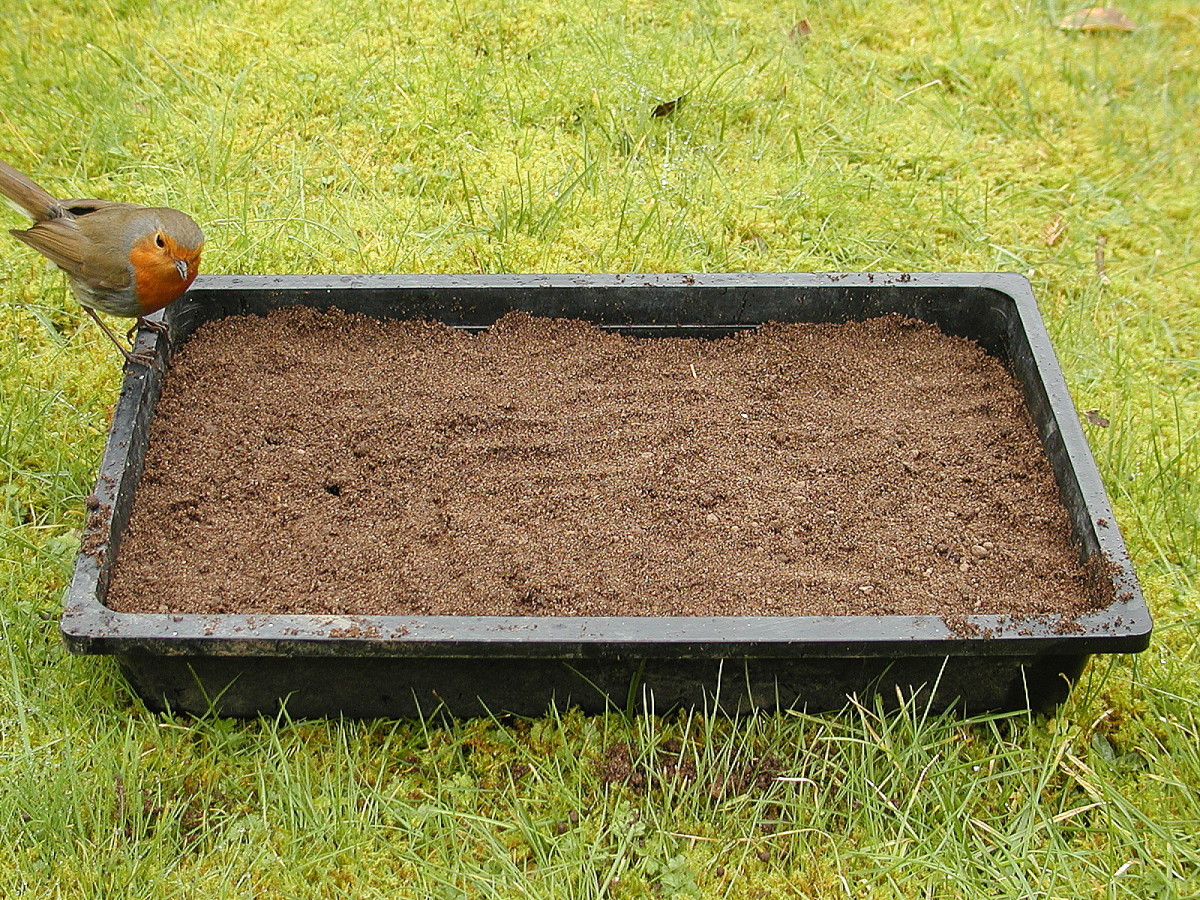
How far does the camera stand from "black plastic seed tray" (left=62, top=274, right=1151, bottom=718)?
2301 mm

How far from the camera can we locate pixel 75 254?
282 cm

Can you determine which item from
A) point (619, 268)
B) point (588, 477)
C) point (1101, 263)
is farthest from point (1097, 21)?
point (588, 477)

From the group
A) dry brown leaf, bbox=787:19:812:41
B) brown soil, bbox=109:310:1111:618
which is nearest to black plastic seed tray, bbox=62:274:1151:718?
brown soil, bbox=109:310:1111:618

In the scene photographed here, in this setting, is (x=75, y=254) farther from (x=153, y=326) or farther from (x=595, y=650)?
(x=595, y=650)

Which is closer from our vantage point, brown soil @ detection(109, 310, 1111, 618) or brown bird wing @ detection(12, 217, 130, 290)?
brown soil @ detection(109, 310, 1111, 618)

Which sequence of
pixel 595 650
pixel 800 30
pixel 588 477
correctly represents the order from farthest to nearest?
pixel 800 30
pixel 588 477
pixel 595 650

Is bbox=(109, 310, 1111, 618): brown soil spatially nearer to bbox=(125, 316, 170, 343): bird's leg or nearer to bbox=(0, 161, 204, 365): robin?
bbox=(125, 316, 170, 343): bird's leg

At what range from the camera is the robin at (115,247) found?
2787 millimetres

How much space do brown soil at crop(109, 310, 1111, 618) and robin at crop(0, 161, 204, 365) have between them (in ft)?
0.95

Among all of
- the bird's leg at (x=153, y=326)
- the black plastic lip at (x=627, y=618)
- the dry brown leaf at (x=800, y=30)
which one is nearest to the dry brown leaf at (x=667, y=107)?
the dry brown leaf at (x=800, y=30)

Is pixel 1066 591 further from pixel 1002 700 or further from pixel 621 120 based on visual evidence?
pixel 621 120

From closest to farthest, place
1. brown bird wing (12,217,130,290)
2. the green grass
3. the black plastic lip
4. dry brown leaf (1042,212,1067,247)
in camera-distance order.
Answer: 1. the black plastic lip
2. the green grass
3. brown bird wing (12,217,130,290)
4. dry brown leaf (1042,212,1067,247)

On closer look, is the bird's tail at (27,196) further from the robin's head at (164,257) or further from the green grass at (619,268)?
the green grass at (619,268)

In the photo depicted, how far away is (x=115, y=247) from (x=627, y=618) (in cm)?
156
